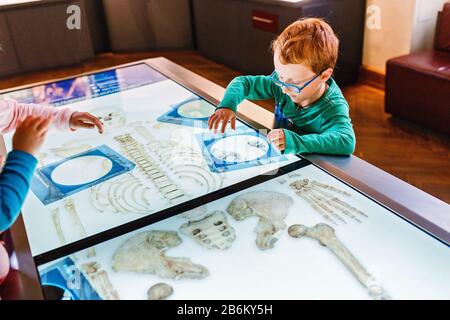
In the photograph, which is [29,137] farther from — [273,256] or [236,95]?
[236,95]

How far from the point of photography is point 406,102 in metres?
2.96

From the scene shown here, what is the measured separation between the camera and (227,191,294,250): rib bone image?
906 millimetres

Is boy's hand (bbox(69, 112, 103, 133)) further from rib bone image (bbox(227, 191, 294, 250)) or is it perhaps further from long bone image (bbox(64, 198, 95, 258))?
rib bone image (bbox(227, 191, 294, 250))

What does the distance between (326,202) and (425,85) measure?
7.05 ft

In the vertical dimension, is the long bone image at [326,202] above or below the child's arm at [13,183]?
below

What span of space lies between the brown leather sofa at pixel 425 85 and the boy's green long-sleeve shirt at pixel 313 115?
1663 mm

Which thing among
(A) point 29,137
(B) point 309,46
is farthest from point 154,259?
(B) point 309,46

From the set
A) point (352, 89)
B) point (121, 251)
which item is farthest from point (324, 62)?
point (352, 89)

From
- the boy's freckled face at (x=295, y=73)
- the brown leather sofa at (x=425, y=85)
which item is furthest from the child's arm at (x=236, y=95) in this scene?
the brown leather sofa at (x=425, y=85)

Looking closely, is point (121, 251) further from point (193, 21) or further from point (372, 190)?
point (193, 21)

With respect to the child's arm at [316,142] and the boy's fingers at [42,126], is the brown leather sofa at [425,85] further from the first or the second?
the boy's fingers at [42,126]

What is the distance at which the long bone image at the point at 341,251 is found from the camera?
0.76m

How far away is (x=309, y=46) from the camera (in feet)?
3.87

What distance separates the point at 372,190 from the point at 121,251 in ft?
1.83
